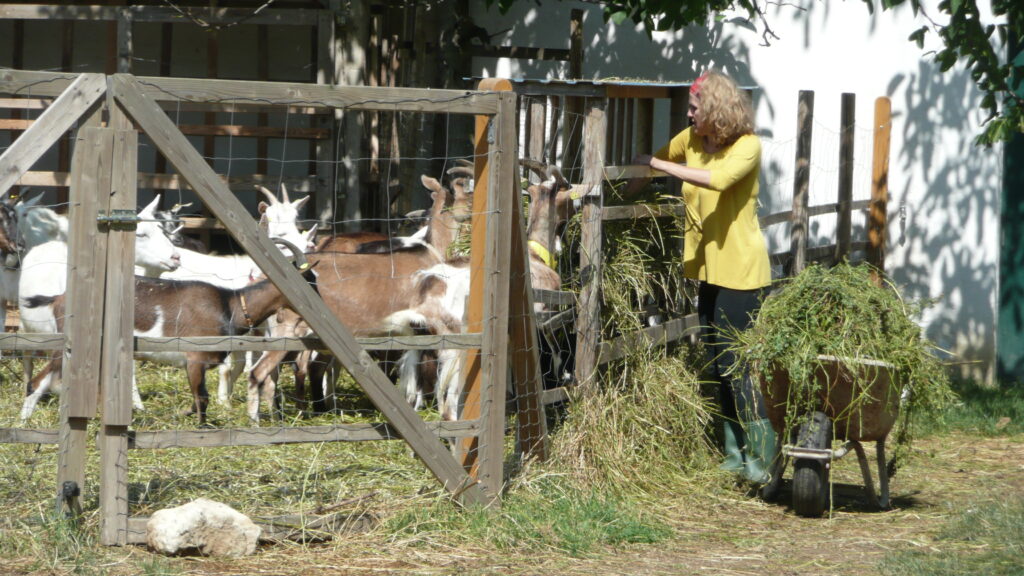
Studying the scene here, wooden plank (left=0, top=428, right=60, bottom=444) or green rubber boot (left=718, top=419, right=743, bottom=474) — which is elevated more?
wooden plank (left=0, top=428, right=60, bottom=444)

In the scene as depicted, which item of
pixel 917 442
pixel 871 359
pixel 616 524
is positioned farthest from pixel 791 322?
pixel 917 442

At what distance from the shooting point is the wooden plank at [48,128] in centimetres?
476

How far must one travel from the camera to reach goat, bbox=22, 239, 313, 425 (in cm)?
788

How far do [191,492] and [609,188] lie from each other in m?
2.84

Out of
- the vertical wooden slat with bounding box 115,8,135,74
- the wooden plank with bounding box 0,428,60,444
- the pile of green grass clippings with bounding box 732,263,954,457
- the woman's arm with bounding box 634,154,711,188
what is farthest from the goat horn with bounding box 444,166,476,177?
the vertical wooden slat with bounding box 115,8,135,74

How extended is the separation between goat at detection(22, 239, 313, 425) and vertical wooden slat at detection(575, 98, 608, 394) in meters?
2.19

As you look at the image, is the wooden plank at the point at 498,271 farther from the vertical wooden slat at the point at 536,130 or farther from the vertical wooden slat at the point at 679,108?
the vertical wooden slat at the point at 679,108

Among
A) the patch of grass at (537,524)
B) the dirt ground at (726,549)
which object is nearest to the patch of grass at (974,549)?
the dirt ground at (726,549)

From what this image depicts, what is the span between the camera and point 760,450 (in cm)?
646

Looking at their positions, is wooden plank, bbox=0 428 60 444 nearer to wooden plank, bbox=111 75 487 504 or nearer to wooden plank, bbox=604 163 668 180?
wooden plank, bbox=111 75 487 504

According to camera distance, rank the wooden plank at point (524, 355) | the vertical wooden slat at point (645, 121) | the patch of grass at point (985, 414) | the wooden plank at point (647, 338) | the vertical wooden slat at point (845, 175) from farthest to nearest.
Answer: the vertical wooden slat at point (845, 175), the patch of grass at point (985, 414), the vertical wooden slat at point (645, 121), the wooden plank at point (647, 338), the wooden plank at point (524, 355)

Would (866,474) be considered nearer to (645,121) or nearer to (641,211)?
(641,211)

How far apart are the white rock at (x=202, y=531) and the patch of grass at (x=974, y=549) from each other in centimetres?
269

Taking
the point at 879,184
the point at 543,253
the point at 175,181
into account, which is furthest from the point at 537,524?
the point at 175,181
